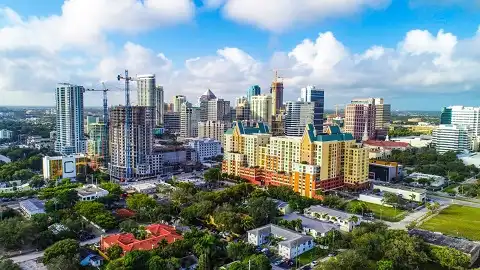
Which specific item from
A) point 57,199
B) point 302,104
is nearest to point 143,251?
point 57,199

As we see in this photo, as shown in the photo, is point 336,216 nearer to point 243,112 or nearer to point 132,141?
point 132,141

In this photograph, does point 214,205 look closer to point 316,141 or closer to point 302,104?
point 316,141

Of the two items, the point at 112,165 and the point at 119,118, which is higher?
the point at 119,118

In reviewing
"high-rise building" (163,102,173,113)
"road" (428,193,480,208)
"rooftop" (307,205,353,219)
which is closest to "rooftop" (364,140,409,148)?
"road" (428,193,480,208)

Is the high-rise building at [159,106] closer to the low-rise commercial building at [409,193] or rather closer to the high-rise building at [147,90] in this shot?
the high-rise building at [147,90]

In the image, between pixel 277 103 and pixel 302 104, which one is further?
pixel 277 103

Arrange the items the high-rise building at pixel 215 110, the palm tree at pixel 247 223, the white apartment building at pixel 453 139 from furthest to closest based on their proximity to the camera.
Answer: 1. the high-rise building at pixel 215 110
2. the white apartment building at pixel 453 139
3. the palm tree at pixel 247 223

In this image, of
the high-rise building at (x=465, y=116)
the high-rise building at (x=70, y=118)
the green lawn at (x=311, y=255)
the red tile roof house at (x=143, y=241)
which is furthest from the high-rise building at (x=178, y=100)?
the green lawn at (x=311, y=255)

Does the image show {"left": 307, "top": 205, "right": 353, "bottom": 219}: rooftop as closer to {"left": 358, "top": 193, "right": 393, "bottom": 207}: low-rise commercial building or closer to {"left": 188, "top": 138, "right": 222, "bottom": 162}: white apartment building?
{"left": 358, "top": 193, "right": 393, "bottom": 207}: low-rise commercial building
